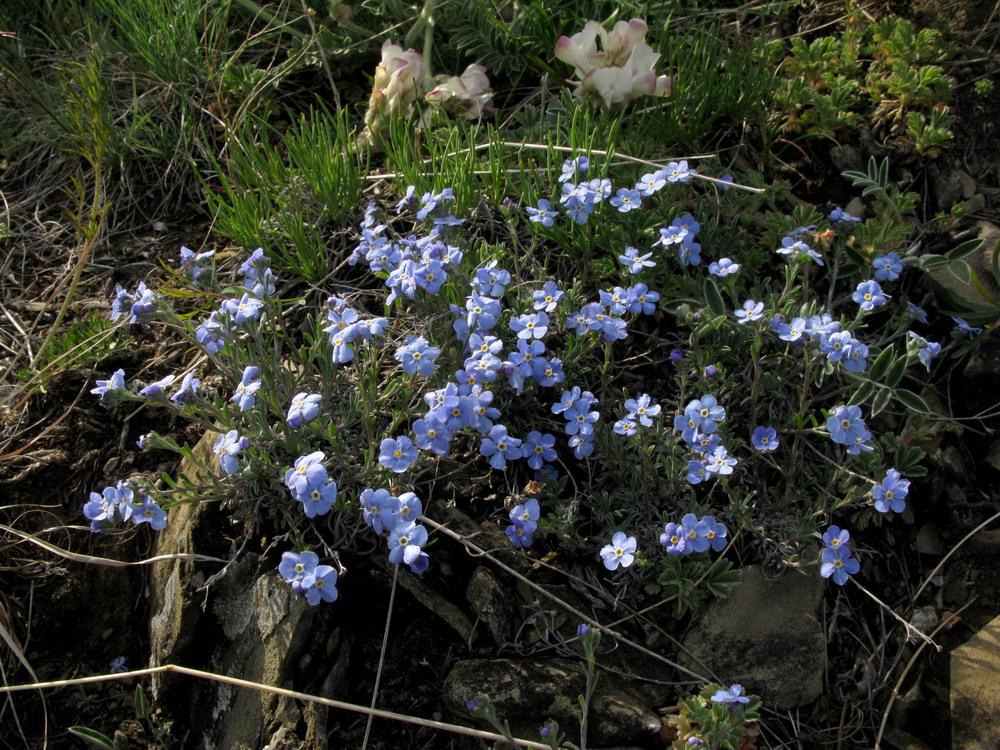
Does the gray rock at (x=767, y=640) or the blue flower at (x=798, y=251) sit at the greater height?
the blue flower at (x=798, y=251)

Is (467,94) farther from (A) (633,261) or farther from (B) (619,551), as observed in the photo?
(B) (619,551)

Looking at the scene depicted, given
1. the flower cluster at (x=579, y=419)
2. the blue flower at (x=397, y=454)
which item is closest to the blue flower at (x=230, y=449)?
the blue flower at (x=397, y=454)

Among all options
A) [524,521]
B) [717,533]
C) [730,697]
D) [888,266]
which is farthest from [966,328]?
[524,521]

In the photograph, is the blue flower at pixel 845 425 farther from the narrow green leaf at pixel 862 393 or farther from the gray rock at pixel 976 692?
the gray rock at pixel 976 692

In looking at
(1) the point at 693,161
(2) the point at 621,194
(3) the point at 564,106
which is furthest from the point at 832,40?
(2) the point at 621,194

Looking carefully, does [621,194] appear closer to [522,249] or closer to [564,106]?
[522,249]

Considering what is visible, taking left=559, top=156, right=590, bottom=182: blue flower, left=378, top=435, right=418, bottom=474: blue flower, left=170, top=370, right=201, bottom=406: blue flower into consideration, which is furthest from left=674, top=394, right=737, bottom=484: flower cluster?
left=170, top=370, right=201, bottom=406: blue flower
